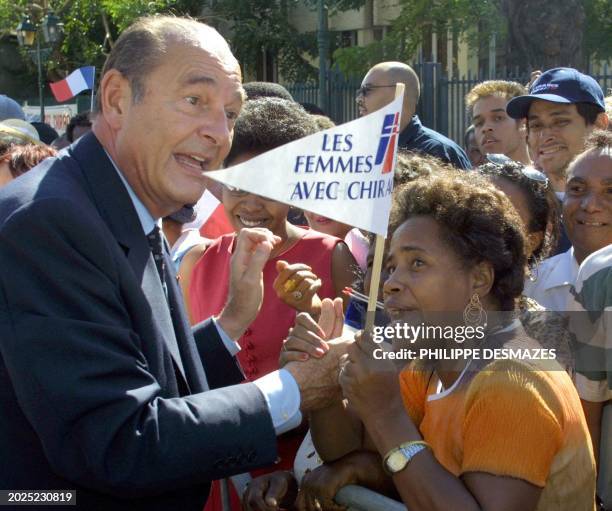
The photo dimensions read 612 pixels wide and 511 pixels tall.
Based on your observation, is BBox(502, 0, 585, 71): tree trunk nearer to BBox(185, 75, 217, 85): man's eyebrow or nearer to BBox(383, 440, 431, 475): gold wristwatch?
BBox(185, 75, 217, 85): man's eyebrow

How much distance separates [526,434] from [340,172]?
2.67ft

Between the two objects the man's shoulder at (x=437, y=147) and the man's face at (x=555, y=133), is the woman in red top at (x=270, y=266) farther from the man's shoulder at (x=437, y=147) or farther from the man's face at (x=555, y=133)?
the man's shoulder at (x=437, y=147)

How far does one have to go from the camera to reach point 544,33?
13.9m

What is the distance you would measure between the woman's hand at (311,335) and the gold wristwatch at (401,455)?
0.34 metres

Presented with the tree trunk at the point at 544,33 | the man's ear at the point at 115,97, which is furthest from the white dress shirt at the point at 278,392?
the tree trunk at the point at 544,33

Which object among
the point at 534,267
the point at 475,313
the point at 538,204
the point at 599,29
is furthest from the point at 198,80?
the point at 599,29

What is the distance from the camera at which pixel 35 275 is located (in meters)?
2.00

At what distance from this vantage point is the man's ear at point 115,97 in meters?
2.42

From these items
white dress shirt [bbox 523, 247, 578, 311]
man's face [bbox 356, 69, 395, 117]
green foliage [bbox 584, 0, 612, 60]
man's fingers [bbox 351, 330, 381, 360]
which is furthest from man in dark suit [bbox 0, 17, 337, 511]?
green foliage [bbox 584, 0, 612, 60]

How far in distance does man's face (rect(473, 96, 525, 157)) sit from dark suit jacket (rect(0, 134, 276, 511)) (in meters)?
4.99

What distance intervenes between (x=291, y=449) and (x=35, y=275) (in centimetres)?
162

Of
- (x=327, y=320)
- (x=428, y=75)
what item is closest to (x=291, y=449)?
(x=327, y=320)

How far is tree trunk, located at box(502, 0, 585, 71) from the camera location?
1397cm

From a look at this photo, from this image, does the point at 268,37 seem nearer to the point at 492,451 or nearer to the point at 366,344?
the point at 366,344
